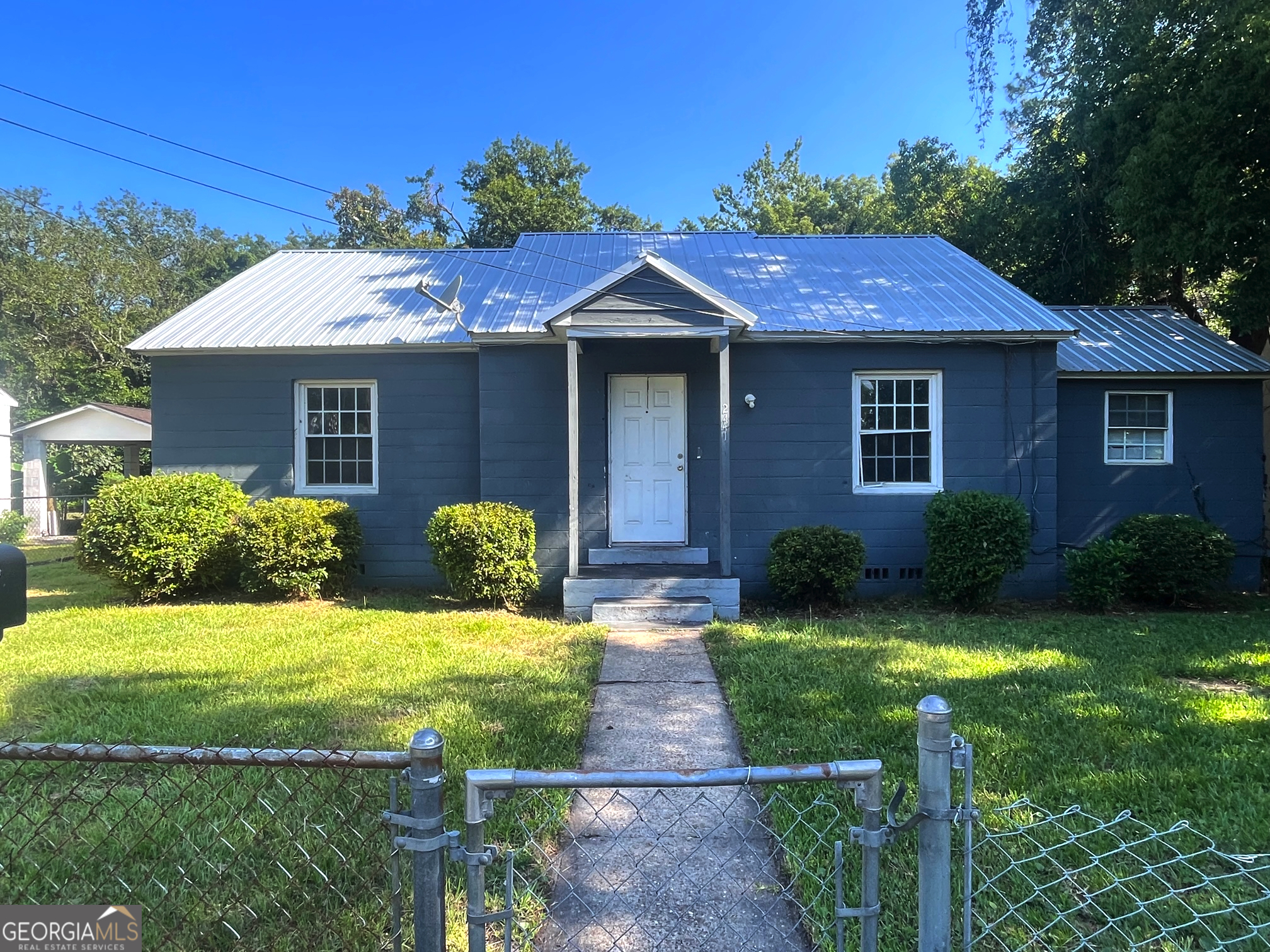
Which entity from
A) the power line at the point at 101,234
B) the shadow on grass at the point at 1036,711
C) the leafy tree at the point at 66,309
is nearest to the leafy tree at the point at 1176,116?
the shadow on grass at the point at 1036,711

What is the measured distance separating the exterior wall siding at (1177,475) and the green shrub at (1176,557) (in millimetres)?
1107

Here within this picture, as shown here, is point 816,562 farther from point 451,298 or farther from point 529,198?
point 529,198

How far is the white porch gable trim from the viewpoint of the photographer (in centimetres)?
764

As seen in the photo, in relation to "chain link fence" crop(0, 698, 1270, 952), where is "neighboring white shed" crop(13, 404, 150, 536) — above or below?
above

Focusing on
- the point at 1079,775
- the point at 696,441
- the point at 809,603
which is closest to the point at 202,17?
the point at 696,441

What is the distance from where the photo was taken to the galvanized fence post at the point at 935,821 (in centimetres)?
154

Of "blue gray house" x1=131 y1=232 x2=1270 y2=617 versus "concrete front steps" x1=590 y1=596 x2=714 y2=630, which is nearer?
"concrete front steps" x1=590 y1=596 x2=714 y2=630

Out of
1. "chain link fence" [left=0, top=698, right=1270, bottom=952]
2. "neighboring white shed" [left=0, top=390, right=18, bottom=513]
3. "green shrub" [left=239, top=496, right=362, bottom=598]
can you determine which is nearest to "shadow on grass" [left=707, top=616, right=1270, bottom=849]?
"chain link fence" [left=0, top=698, right=1270, bottom=952]

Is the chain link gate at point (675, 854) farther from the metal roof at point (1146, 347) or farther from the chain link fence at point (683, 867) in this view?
the metal roof at point (1146, 347)

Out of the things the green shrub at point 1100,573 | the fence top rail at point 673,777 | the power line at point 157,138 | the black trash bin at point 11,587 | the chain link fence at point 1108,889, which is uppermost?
the power line at point 157,138

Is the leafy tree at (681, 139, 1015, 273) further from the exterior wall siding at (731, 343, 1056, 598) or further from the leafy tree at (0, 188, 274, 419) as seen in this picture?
the leafy tree at (0, 188, 274, 419)

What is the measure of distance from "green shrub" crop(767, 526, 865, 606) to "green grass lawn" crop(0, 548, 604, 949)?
2383 millimetres

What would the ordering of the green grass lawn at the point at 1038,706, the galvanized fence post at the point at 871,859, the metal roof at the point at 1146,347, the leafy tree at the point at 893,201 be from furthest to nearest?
the leafy tree at the point at 893,201 < the metal roof at the point at 1146,347 < the green grass lawn at the point at 1038,706 < the galvanized fence post at the point at 871,859

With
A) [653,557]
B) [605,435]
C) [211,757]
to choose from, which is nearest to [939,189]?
[605,435]
